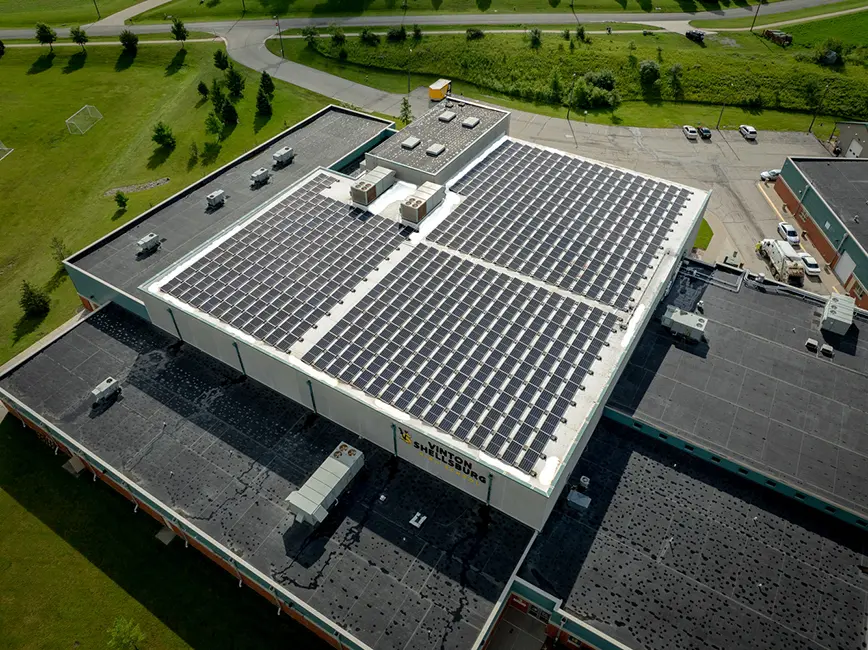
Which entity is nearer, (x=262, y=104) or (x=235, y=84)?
(x=262, y=104)

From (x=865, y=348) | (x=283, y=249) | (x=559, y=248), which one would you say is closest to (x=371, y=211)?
(x=283, y=249)

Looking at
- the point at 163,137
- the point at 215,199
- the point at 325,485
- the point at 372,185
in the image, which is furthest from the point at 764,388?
the point at 163,137

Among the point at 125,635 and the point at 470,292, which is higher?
the point at 470,292

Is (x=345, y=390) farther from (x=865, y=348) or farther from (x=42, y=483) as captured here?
(x=865, y=348)

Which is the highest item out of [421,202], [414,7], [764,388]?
[421,202]

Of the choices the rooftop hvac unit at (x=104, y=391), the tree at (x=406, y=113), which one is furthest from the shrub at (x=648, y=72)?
the rooftop hvac unit at (x=104, y=391)

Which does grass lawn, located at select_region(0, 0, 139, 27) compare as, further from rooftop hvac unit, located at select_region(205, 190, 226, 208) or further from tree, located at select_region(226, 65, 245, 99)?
rooftop hvac unit, located at select_region(205, 190, 226, 208)

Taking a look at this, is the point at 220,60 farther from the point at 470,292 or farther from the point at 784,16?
the point at 784,16
